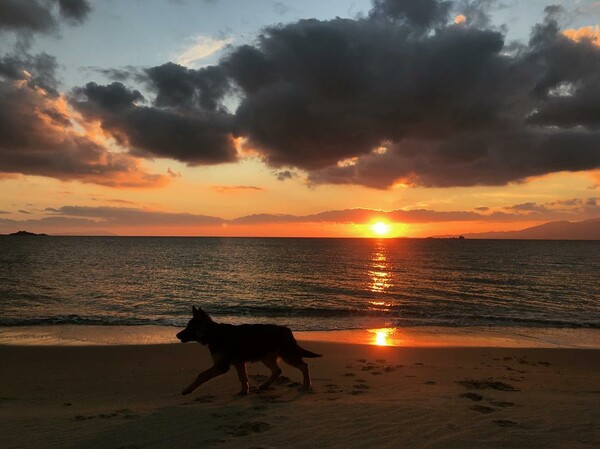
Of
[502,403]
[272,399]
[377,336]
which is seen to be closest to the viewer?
[502,403]

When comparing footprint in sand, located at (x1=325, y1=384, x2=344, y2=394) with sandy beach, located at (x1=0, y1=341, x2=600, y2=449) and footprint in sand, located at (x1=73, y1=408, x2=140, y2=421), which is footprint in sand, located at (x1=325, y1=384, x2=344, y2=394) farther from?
footprint in sand, located at (x1=73, y1=408, x2=140, y2=421)

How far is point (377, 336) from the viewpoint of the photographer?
17906 millimetres

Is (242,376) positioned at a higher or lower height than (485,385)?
higher

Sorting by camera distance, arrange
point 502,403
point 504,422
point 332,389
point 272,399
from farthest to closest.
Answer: point 332,389 → point 272,399 → point 502,403 → point 504,422

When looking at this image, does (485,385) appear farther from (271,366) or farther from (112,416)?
(112,416)

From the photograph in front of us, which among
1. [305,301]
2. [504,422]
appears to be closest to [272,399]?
[504,422]

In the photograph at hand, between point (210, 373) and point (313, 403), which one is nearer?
point (313, 403)

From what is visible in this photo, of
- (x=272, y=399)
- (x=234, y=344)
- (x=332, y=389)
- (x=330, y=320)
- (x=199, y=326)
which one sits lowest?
(x=330, y=320)

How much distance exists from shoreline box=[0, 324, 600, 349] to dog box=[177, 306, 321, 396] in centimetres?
780

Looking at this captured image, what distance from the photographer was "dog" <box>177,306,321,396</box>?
8258 millimetres

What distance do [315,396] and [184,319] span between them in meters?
15.3

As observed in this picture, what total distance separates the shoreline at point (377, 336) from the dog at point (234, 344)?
25.6 feet

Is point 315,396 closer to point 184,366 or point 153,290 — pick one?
point 184,366

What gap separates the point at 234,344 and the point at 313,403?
6.03 ft
